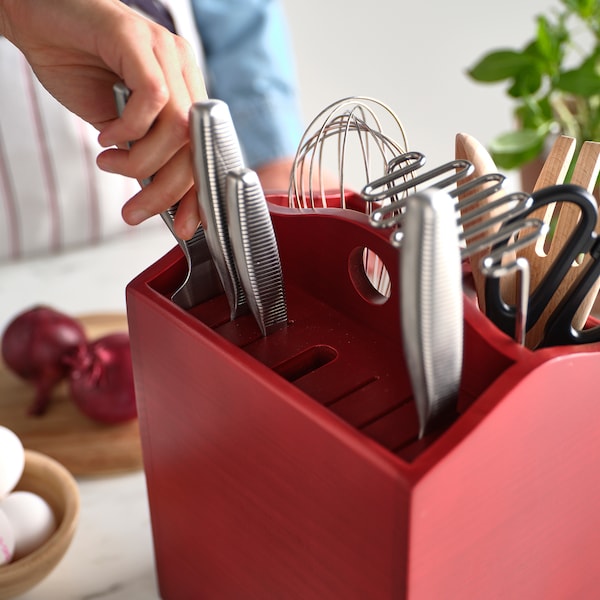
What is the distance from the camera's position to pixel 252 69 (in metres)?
1.09

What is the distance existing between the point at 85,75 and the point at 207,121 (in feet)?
0.49

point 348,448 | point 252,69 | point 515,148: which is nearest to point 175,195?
point 348,448

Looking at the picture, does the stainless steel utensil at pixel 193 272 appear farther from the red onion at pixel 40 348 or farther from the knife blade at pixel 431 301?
the red onion at pixel 40 348

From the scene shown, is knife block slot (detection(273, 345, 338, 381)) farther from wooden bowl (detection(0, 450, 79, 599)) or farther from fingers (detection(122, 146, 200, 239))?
wooden bowl (detection(0, 450, 79, 599))

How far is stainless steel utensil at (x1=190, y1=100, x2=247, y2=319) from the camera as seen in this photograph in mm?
350

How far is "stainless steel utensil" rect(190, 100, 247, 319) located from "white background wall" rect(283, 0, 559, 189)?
0.86 metres

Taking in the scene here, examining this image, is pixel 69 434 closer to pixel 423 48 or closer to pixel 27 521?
pixel 27 521

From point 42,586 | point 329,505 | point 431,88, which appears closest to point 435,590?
point 329,505

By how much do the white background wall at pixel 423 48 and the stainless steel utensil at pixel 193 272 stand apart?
0.82 meters

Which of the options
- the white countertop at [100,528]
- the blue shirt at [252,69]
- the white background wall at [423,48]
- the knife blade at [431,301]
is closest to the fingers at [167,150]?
the knife blade at [431,301]

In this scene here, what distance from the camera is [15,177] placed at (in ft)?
3.20

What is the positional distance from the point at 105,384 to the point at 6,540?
0.17m

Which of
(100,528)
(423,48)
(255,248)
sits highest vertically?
(255,248)

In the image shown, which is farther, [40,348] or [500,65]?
[500,65]
